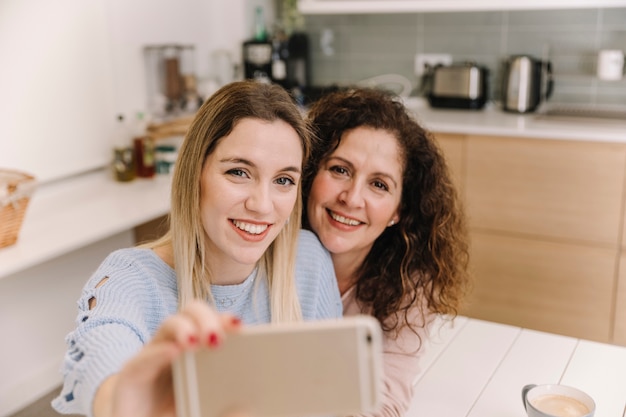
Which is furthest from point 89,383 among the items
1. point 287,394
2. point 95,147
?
point 95,147

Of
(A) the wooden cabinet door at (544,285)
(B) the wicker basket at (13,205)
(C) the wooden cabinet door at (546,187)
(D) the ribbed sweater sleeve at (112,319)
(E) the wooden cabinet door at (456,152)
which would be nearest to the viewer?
(D) the ribbed sweater sleeve at (112,319)

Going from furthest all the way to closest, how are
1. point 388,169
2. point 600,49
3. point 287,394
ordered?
point 600,49
point 388,169
point 287,394

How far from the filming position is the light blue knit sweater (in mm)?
867

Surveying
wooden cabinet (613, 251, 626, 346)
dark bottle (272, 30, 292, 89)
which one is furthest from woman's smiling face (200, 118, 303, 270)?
dark bottle (272, 30, 292, 89)

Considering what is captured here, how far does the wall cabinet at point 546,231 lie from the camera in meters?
2.73

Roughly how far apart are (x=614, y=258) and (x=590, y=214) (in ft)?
0.66

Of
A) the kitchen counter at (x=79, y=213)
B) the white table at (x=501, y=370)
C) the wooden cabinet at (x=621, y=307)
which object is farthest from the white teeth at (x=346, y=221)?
the wooden cabinet at (x=621, y=307)

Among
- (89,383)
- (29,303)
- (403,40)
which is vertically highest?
(403,40)

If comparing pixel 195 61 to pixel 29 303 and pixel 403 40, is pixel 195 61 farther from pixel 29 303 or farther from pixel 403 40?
pixel 29 303

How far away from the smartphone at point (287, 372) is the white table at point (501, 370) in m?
0.64

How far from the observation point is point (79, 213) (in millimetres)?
2420

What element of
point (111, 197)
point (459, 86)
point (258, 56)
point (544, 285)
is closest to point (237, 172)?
point (111, 197)

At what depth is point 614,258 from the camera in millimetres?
2750

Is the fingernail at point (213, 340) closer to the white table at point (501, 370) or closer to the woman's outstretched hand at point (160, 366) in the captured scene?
the woman's outstretched hand at point (160, 366)
